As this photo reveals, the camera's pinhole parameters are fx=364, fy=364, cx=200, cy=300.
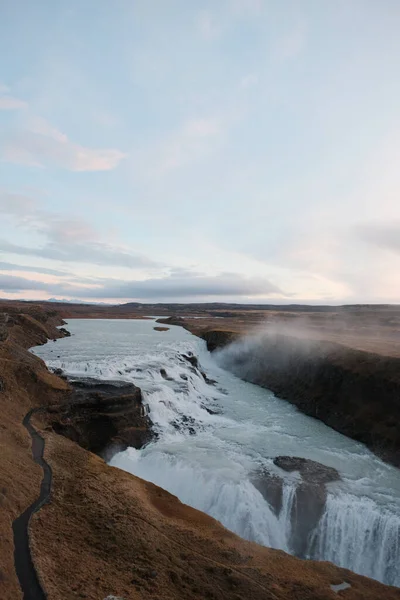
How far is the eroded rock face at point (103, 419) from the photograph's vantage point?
68.2ft

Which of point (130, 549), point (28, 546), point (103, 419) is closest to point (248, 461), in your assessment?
point (103, 419)

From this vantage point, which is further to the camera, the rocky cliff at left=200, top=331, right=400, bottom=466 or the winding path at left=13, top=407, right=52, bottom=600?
the rocky cliff at left=200, top=331, right=400, bottom=466

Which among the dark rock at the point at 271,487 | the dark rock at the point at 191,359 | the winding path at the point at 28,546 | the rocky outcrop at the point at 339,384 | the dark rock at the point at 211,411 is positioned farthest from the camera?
the dark rock at the point at 191,359

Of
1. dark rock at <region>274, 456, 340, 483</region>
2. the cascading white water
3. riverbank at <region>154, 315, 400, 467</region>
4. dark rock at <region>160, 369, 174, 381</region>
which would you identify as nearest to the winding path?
the cascading white water

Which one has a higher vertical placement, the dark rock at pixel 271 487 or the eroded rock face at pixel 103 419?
the eroded rock face at pixel 103 419

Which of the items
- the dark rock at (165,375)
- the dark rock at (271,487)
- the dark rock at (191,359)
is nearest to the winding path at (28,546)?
the dark rock at (271,487)

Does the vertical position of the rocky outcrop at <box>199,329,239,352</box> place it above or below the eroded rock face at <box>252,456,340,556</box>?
above

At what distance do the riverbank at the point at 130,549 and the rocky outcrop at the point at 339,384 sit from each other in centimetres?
1302

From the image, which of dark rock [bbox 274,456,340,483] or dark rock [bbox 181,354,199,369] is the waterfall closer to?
dark rock [bbox 274,456,340,483]

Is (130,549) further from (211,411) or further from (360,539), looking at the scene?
(211,411)

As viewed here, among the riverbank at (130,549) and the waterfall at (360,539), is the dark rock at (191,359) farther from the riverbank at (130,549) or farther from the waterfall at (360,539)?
the waterfall at (360,539)

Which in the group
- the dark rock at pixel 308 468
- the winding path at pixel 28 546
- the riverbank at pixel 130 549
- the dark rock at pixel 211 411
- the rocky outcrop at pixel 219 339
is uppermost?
the rocky outcrop at pixel 219 339

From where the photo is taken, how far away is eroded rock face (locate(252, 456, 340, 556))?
15.5m

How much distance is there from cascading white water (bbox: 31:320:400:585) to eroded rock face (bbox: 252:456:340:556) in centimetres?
23
